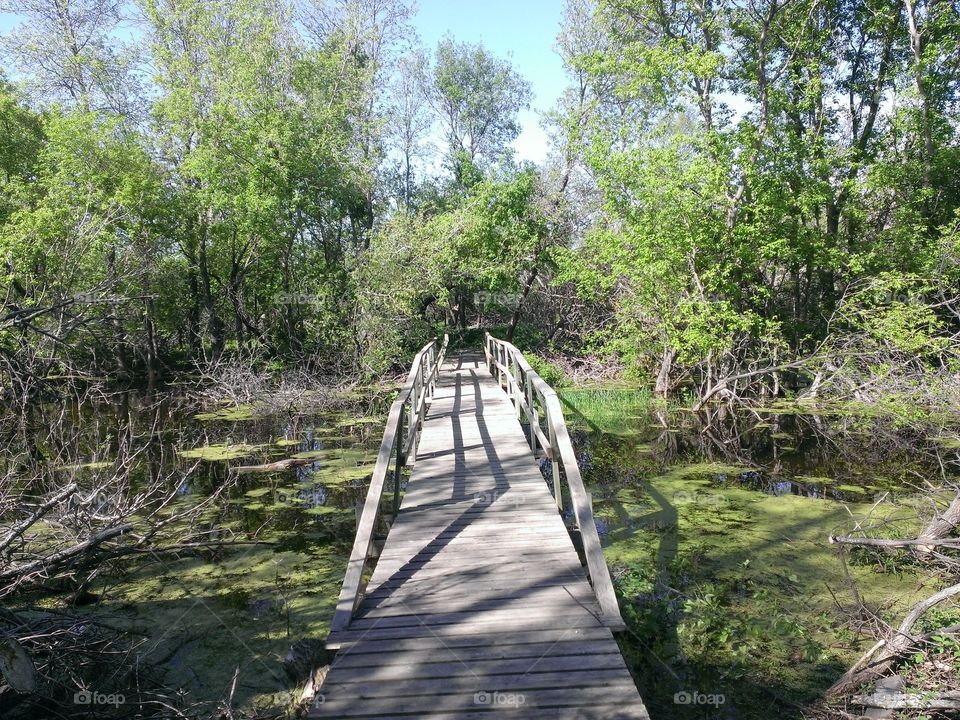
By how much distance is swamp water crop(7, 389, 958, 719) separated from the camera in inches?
162

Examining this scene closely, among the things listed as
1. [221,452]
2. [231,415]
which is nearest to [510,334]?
[231,415]

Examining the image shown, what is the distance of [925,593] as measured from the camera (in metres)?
4.89

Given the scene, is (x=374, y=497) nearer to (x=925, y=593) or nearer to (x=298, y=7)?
(x=925, y=593)

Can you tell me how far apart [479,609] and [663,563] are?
2496 millimetres

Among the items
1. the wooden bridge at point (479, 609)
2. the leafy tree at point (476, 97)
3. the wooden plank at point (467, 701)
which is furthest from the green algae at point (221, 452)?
the leafy tree at point (476, 97)

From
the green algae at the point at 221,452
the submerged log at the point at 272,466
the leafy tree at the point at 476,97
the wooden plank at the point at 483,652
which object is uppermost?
the leafy tree at the point at 476,97

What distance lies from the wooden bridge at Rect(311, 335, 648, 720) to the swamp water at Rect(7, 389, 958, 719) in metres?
0.69

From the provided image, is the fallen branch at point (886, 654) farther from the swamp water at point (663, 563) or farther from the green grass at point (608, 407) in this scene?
the green grass at point (608, 407)

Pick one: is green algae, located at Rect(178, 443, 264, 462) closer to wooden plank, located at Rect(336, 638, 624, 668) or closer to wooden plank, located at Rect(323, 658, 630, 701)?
wooden plank, located at Rect(336, 638, 624, 668)

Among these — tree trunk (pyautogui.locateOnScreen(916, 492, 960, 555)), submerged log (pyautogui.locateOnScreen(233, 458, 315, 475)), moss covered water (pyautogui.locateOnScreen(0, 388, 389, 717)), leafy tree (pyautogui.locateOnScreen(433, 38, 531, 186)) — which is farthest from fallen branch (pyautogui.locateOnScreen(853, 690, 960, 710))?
leafy tree (pyautogui.locateOnScreen(433, 38, 531, 186))

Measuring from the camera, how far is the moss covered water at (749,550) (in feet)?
13.3

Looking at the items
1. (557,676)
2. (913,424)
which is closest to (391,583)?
(557,676)

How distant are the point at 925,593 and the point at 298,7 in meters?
23.6

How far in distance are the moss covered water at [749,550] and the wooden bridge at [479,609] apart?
0.80 metres
